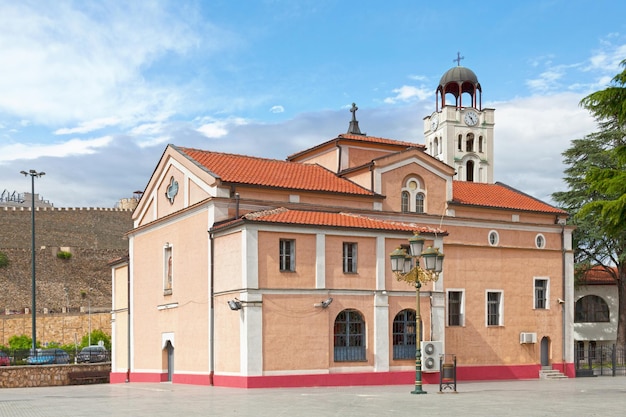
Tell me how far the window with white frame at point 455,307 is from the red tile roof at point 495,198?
4008mm

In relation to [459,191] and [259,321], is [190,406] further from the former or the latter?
[459,191]

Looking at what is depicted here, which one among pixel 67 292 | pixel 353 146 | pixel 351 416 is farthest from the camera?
pixel 67 292

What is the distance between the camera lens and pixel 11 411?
21.5 metres

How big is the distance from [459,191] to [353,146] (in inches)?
213

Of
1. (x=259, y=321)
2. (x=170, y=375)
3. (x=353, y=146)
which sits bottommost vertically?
(x=170, y=375)

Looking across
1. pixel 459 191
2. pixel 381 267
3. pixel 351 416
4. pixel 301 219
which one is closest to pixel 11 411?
pixel 351 416

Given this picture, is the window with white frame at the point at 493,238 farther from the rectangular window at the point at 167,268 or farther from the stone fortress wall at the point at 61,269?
the stone fortress wall at the point at 61,269

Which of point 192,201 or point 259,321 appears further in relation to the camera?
point 192,201

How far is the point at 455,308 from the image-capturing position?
3678 cm

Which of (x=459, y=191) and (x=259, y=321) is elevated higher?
(x=459, y=191)

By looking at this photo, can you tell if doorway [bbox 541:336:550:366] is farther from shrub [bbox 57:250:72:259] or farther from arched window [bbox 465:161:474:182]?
shrub [bbox 57:250:72:259]

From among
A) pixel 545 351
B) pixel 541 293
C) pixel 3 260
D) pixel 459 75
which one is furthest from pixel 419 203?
pixel 3 260

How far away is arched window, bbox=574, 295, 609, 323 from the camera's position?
55.2 metres

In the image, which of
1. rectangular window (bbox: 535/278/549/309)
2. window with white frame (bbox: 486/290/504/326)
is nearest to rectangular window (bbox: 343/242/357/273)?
window with white frame (bbox: 486/290/504/326)
